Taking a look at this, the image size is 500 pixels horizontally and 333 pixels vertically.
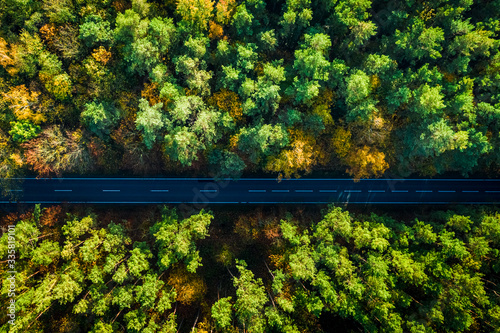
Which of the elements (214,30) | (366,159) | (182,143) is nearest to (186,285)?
(182,143)

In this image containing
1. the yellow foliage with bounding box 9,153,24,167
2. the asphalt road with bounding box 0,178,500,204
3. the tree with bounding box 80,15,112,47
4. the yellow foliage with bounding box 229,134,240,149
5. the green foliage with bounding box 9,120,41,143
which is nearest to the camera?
the tree with bounding box 80,15,112,47

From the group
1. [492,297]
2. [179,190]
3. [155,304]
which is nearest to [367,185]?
[492,297]

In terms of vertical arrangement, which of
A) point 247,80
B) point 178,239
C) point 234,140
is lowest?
point 178,239

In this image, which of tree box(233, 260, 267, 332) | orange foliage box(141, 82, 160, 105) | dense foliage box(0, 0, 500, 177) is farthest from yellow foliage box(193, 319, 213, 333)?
orange foliage box(141, 82, 160, 105)

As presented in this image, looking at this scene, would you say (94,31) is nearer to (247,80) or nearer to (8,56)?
(8,56)

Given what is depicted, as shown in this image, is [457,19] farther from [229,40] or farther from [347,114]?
[229,40]

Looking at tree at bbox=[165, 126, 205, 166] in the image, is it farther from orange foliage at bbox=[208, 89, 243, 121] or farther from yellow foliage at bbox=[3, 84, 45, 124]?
yellow foliage at bbox=[3, 84, 45, 124]
